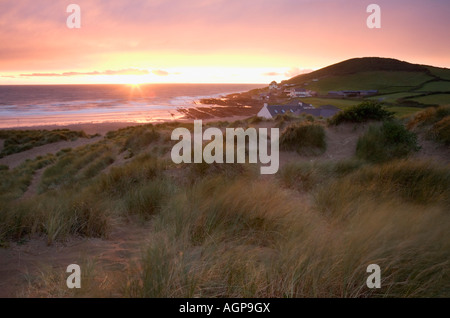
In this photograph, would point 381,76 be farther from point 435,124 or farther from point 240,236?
point 240,236

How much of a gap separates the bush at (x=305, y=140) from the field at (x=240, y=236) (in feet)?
10.8

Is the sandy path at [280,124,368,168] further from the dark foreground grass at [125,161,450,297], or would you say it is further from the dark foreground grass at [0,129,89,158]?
the dark foreground grass at [0,129,89,158]

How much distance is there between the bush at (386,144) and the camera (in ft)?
29.0

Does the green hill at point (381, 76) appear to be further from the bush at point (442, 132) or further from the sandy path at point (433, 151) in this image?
the sandy path at point (433, 151)

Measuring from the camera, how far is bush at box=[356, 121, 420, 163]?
8.85 meters

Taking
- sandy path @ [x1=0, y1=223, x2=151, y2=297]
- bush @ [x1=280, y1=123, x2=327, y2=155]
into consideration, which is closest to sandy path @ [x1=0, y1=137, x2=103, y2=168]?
bush @ [x1=280, y1=123, x2=327, y2=155]

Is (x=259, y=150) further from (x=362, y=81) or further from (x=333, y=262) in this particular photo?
(x=362, y=81)

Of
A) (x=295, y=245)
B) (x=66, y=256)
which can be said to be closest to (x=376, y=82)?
(x=295, y=245)

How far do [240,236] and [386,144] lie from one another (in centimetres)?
778

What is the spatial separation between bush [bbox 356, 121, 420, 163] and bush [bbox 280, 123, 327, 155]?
57.5 inches

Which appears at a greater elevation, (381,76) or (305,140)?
(381,76)

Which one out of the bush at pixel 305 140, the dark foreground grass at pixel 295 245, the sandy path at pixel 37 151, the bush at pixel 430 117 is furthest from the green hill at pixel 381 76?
the dark foreground grass at pixel 295 245

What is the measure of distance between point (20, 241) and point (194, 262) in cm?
255

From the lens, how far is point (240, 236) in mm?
3820
